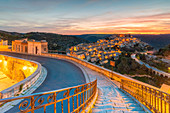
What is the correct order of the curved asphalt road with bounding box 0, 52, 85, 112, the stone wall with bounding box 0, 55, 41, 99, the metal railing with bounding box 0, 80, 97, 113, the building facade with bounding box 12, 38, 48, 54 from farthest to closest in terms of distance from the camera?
the building facade with bounding box 12, 38, 48, 54
the stone wall with bounding box 0, 55, 41, 99
the curved asphalt road with bounding box 0, 52, 85, 112
the metal railing with bounding box 0, 80, 97, 113

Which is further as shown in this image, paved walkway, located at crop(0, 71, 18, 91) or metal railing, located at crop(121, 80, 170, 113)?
paved walkway, located at crop(0, 71, 18, 91)

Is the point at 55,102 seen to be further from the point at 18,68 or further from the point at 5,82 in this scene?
the point at 5,82

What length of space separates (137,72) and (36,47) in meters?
45.3

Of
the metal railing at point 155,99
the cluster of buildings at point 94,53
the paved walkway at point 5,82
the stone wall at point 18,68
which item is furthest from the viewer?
the cluster of buildings at point 94,53

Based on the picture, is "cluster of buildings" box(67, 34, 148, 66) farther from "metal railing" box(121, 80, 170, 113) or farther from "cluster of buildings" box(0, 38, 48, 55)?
"metal railing" box(121, 80, 170, 113)

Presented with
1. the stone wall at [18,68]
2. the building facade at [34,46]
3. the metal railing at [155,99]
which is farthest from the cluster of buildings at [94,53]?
the metal railing at [155,99]

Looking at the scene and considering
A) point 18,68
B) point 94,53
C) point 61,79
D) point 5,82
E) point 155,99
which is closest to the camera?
point 155,99

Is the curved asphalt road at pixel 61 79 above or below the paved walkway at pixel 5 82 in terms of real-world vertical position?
above

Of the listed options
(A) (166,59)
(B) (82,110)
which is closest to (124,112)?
(B) (82,110)

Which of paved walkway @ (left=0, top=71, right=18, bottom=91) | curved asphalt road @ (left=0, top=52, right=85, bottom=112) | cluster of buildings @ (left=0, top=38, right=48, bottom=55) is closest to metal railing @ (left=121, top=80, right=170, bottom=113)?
curved asphalt road @ (left=0, top=52, right=85, bottom=112)

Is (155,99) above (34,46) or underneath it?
underneath

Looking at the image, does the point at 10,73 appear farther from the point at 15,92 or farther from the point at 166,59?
the point at 166,59

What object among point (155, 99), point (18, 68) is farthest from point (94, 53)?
point (155, 99)

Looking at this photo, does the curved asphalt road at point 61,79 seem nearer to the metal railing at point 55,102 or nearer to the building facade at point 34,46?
the metal railing at point 55,102
